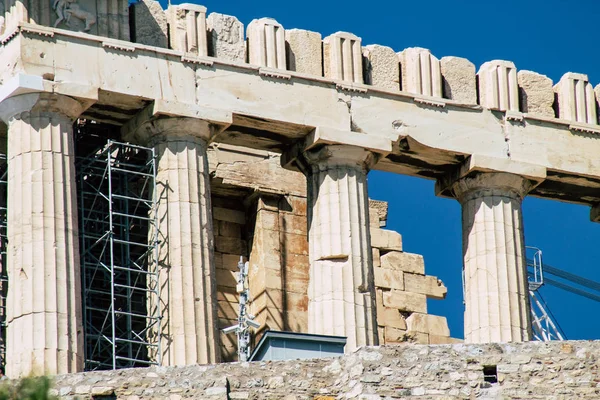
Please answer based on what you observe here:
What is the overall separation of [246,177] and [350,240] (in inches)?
241

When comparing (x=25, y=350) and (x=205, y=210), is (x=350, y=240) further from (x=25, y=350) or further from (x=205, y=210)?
(x=25, y=350)

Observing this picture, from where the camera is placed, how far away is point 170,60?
50875 mm

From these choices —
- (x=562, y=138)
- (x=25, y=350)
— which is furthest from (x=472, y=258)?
(x=25, y=350)

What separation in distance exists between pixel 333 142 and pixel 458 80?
13.0 feet

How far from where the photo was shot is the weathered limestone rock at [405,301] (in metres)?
60.3

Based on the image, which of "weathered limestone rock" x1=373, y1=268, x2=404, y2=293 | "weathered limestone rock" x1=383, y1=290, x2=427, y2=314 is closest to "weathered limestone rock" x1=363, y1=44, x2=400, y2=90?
"weathered limestone rock" x1=373, y1=268, x2=404, y2=293

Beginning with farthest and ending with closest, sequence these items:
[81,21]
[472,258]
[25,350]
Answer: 1. [472,258]
2. [81,21]
3. [25,350]

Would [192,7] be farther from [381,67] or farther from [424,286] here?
[424,286]

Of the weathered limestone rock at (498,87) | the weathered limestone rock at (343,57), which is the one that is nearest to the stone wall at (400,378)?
the weathered limestone rock at (343,57)

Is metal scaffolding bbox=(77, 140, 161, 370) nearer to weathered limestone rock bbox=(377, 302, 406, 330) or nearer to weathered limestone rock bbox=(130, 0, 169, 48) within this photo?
weathered limestone rock bbox=(130, 0, 169, 48)

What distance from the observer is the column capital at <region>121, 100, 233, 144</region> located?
5053 cm

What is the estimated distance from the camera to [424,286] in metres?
61.1

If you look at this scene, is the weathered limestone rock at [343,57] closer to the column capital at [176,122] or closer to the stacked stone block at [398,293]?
the column capital at [176,122]

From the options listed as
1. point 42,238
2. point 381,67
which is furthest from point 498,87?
point 42,238
